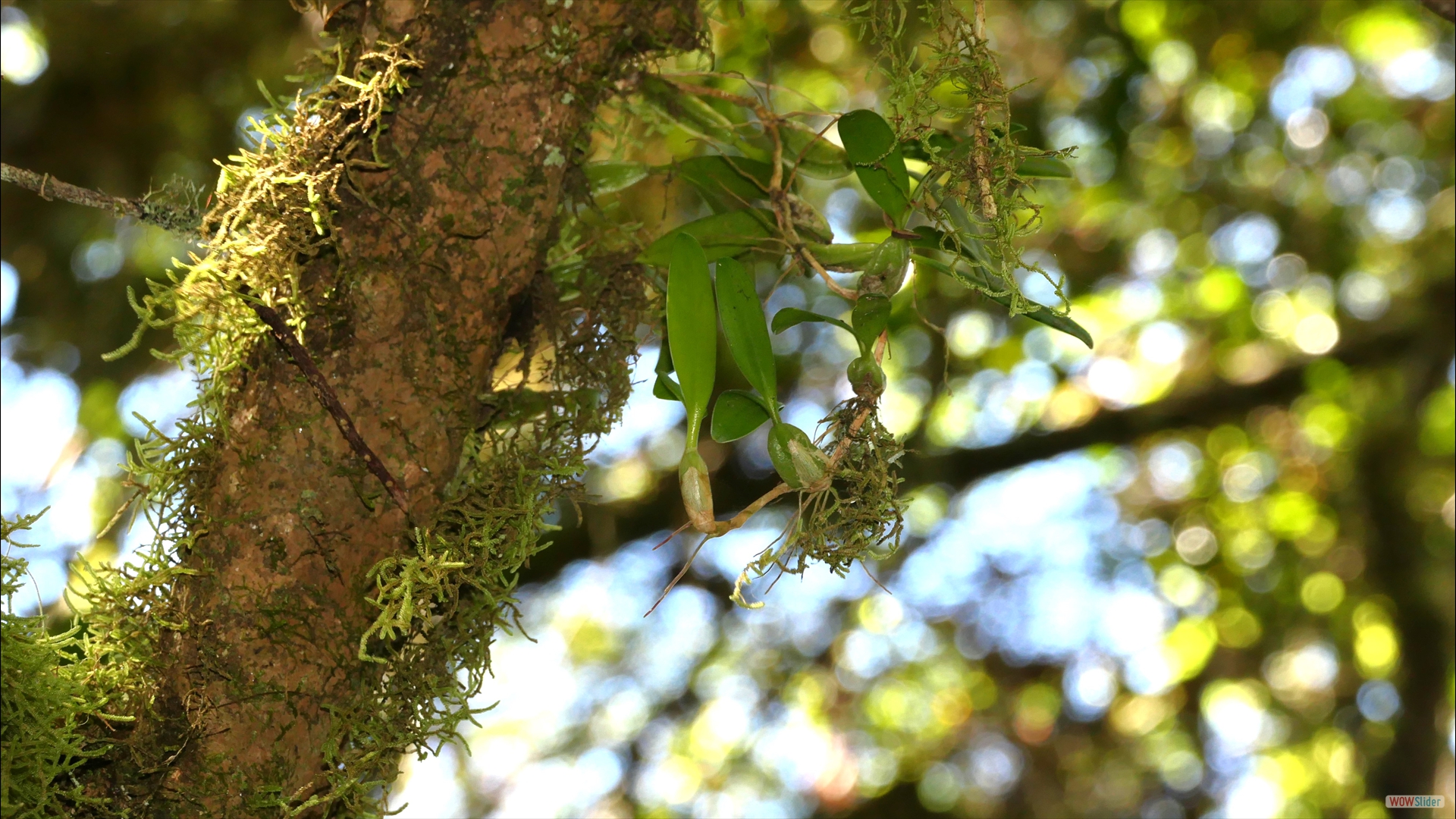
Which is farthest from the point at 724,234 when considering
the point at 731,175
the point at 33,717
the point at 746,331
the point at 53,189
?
the point at 33,717

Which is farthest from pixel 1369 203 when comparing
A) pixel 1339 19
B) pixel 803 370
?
pixel 803 370

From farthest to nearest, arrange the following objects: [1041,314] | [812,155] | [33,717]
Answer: [812,155], [1041,314], [33,717]

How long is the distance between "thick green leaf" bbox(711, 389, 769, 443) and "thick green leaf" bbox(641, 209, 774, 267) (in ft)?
0.56

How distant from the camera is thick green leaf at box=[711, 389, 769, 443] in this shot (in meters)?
0.70

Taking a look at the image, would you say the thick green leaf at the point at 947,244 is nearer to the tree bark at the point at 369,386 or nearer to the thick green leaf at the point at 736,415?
the thick green leaf at the point at 736,415

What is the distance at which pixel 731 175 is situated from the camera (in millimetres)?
867

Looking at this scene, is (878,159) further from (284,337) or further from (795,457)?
(284,337)

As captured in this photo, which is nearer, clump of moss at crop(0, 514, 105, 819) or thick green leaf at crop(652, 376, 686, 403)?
clump of moss at crop(0, 514, 105, 819)

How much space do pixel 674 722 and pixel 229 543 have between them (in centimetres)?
191

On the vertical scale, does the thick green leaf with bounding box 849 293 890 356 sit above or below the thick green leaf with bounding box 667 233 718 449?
below

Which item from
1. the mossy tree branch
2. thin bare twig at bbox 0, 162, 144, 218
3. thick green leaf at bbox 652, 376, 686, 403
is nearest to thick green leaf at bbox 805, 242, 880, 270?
thick green leaf at bbox 652, 376, 686, 403

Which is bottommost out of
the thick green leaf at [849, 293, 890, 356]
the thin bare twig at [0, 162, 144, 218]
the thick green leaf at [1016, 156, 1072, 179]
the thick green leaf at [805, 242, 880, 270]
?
the thick green leaf at [849, 293, 890, 356]

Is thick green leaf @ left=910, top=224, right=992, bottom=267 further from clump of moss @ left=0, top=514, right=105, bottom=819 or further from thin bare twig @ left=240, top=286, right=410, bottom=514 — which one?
clump of moss @ left=0, top=514, right=105, bottom=819

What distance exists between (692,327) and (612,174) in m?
0.31
